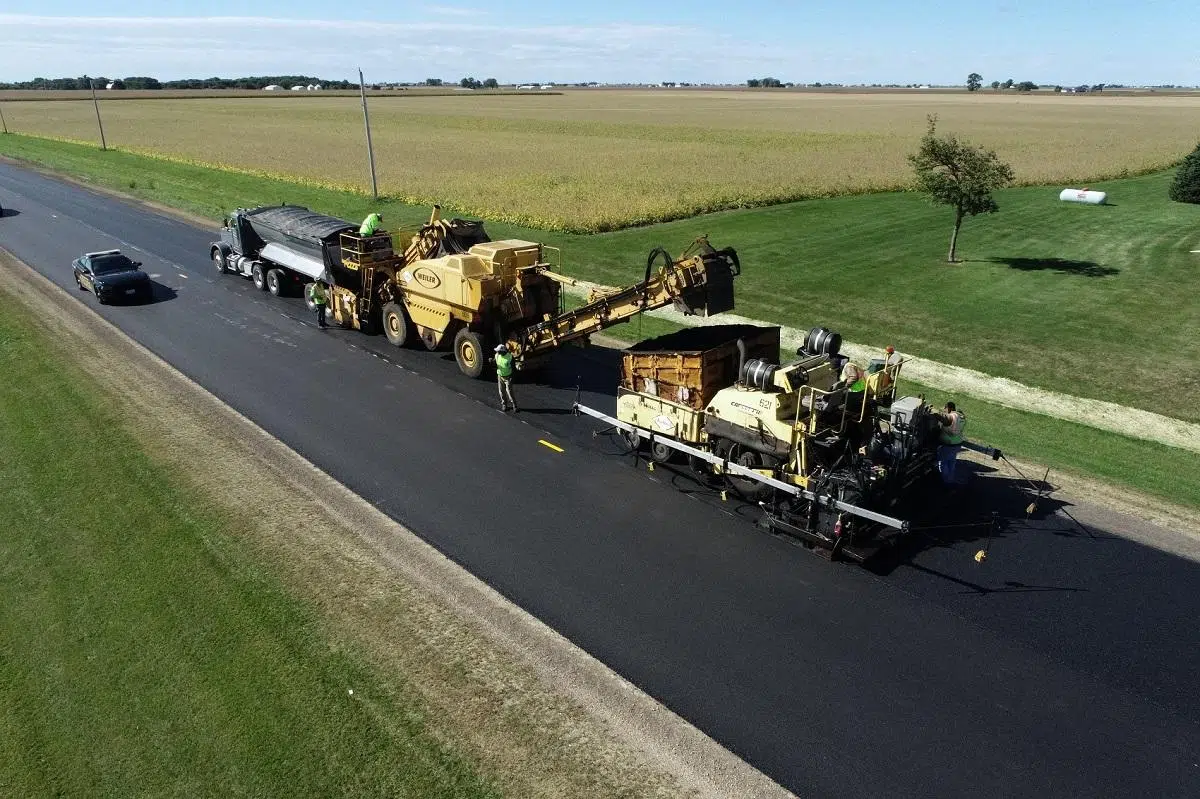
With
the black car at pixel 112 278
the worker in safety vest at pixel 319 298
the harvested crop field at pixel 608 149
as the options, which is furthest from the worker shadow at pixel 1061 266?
the black car at pixel 112 278

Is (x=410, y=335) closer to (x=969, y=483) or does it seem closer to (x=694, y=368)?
(x=694, y=368)

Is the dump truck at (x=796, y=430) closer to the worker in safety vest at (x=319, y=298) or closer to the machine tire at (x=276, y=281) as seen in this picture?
the worker in safety vest at (x=319, y=298)

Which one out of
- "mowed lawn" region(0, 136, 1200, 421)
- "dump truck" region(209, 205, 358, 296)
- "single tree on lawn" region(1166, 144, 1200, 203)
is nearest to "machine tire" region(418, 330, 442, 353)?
"dump truck" region(209, 205, 358, 296)

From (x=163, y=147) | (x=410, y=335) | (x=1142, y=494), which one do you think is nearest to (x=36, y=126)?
(x=163, y=147)

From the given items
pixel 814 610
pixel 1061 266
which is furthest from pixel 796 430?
pixel 1061 266

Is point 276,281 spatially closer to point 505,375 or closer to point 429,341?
point 429,341

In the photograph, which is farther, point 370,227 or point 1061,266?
point 1061,266
